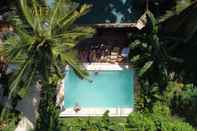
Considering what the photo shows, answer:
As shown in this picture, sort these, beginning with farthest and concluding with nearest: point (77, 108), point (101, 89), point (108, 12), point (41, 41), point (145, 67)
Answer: point (108, 12)
point (101, 89)
point (77, 108)
point (145, 67)
point (41, 41)

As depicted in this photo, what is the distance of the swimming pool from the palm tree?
10.5 ft

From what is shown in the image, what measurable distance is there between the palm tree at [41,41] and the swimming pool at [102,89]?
321 centimetres

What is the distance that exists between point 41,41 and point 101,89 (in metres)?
4.90

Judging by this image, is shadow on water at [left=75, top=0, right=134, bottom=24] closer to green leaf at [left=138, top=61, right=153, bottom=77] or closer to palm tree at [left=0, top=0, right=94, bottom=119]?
green leaf at [left=138, top=61, right=153, bottom=77]

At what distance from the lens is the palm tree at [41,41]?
18844 mm

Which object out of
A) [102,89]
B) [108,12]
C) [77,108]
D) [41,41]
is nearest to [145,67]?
[102,89]

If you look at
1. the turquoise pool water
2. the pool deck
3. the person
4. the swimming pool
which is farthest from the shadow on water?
the pool deck

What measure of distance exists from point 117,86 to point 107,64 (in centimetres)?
105

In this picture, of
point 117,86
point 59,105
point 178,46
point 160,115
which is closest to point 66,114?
point 59,105

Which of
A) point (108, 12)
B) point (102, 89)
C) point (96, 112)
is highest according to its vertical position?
point (108, 12)

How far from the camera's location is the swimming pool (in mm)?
22594

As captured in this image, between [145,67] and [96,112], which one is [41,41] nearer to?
[96,112]

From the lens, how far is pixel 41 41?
18.8m

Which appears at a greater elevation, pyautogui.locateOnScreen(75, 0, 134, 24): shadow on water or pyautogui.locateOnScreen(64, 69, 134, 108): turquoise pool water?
pyautogui.locateOnScreen(75, 0, 134, 24): shadow on water
